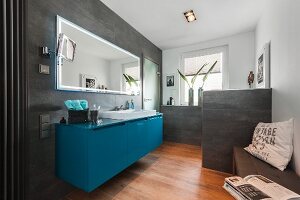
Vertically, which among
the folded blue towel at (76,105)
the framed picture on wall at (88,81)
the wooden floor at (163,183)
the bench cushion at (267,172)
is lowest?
the wooden floor at (163,183)

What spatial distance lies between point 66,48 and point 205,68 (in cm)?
289

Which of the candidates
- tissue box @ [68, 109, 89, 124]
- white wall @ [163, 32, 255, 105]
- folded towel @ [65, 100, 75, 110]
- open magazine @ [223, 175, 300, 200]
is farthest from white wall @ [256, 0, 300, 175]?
folded towel @ [65, 100, 75, 110]

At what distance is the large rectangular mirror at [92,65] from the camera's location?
5.13ft

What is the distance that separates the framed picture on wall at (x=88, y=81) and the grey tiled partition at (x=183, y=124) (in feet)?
6.66

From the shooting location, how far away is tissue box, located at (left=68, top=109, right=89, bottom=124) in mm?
1441

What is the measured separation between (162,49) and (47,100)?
310 centimetres

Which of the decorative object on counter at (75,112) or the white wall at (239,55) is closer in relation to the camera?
the decorative object on counter at (75,112)

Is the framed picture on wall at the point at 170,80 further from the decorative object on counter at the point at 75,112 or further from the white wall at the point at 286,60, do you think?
the decorative object on counter at the point at 75,112

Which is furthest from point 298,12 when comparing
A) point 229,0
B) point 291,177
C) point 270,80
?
point 291,177

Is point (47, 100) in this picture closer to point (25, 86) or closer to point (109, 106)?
point (25, 86)

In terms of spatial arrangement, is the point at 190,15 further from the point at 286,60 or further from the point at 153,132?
the point at 153,132

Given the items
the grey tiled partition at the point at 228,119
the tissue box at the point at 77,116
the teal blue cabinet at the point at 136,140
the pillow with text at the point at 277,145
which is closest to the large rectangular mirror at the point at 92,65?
the tissue box at the point at 77,116

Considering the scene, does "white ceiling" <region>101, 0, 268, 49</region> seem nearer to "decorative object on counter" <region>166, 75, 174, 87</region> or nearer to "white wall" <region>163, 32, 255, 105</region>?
"white wall" <region>163, 32, 255, 105</region>

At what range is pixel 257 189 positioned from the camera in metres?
0.93
